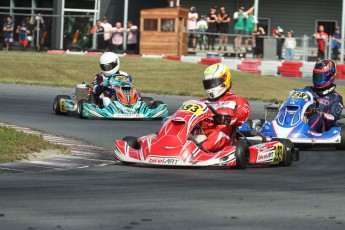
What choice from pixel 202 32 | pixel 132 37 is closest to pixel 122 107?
pixel 202 32

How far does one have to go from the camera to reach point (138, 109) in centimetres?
1714

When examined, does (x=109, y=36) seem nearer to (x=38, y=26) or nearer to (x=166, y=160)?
(x=38, y=26)

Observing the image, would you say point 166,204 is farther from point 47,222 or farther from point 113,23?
point 113,23

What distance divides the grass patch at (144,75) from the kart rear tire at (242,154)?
40.6 feet

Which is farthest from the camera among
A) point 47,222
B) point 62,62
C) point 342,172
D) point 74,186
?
point 62,62

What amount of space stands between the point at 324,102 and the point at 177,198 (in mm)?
6312

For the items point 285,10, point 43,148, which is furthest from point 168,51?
point 43,148

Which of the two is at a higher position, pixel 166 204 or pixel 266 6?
pixel 266 6

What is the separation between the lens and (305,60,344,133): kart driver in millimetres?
13787

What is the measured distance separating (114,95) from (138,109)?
0.47 m

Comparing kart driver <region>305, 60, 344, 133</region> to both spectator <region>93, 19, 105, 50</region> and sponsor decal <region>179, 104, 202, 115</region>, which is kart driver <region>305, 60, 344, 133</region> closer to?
sponsor decal <region>179, 104, 202, 115</region>

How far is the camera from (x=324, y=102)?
1430cm

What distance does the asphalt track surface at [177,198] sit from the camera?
23.8ft

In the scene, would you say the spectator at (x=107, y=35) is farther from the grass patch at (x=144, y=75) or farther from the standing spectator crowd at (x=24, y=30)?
the grass patch at (x=144, y=75)
